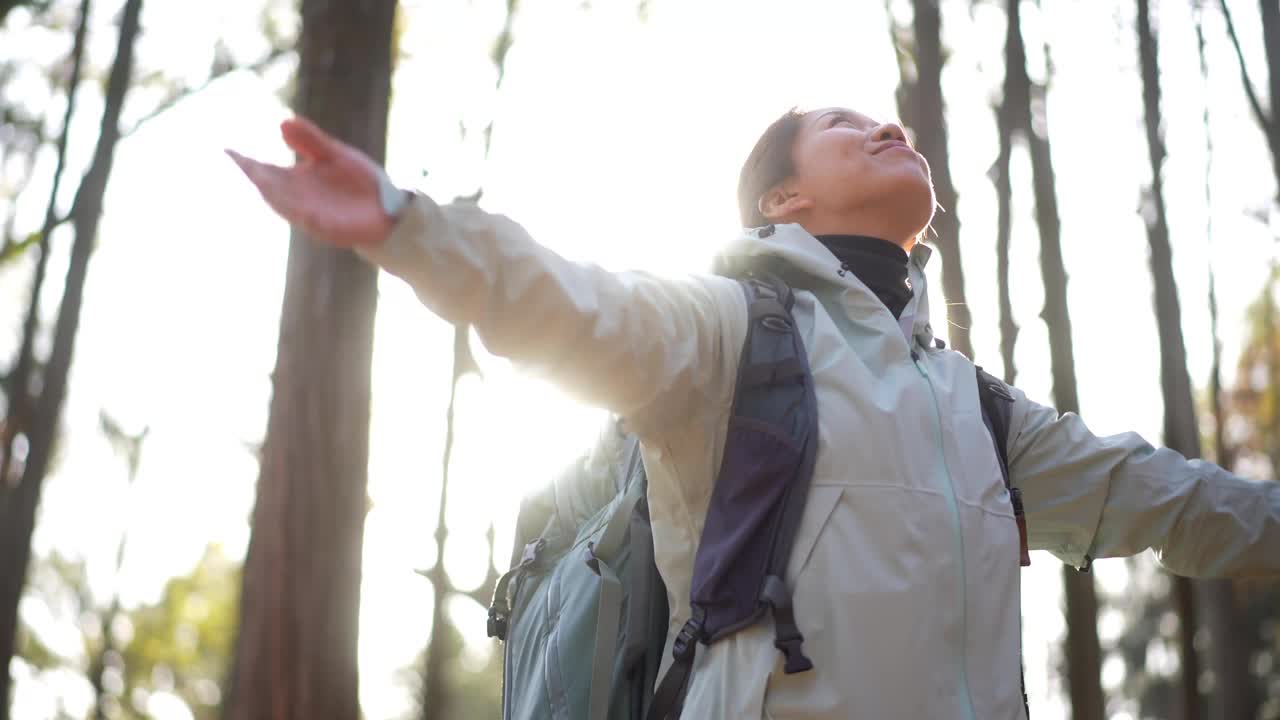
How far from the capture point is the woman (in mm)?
1637

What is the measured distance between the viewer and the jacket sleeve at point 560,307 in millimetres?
1596

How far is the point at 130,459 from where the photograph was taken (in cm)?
2144

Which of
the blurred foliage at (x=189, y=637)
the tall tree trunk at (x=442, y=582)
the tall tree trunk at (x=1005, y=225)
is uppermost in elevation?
the tall tree trunk at (x=1005, y=225)

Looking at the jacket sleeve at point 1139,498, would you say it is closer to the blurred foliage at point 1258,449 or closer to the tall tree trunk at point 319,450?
the tall tree trunk at point 319,450

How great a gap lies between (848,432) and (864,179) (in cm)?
75

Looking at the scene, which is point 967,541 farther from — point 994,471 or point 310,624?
point 310,624

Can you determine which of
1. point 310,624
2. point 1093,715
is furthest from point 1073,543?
point 1093,715

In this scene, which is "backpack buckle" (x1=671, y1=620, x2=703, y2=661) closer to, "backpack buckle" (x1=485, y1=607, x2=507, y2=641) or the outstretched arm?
the outstretched arm

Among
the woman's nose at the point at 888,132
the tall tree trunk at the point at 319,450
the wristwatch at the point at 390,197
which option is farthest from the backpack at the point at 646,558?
the tall tree trunk at the point at 319,450

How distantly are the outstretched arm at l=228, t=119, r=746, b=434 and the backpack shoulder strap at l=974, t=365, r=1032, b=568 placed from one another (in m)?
0.81

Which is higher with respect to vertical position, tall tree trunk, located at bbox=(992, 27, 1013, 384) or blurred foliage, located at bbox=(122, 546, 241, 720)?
tall tree trunk, located at bbox=(992, 27, 1013, 384)

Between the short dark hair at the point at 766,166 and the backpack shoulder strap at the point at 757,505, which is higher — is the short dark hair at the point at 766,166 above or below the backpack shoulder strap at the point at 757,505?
above

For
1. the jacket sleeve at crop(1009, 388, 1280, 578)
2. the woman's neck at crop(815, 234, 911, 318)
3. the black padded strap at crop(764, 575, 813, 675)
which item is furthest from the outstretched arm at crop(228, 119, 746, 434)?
the jacket sleeve at crop(1009, 388, 1280, 578)

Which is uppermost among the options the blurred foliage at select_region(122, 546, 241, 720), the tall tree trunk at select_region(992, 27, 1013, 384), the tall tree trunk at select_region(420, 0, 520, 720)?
the tall tree trunk at select_region(992, 27, 1013, 384)
